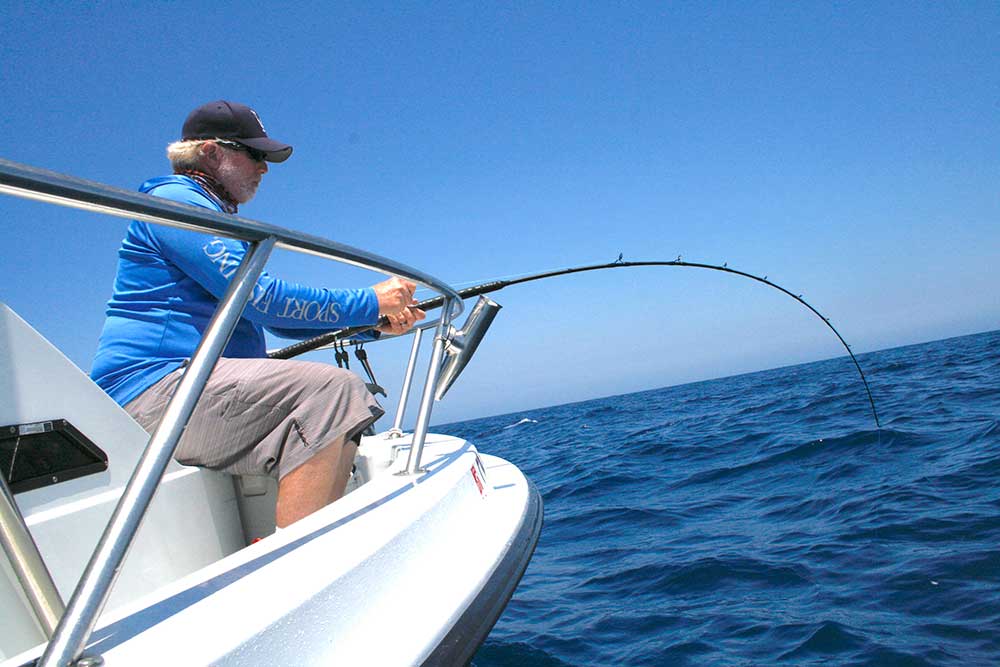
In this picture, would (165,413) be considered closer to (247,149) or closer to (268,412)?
(268,412)

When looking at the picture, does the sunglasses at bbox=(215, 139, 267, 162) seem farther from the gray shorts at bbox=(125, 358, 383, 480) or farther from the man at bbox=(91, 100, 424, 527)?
the gray shorts at bbox=(125, 358, 383, 480)

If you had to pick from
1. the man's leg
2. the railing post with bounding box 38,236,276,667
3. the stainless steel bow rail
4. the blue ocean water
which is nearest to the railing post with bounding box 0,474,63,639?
the stainless steel bow rail

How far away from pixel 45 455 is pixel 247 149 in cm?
117

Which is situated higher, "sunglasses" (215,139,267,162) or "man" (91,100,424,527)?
"sunglasses" (215,139,267,162)

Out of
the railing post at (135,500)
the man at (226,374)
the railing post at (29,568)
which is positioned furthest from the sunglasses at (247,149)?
the railing post at (29,568)

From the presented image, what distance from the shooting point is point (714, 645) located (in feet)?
8.22

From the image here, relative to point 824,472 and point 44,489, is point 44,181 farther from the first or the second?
point 824,472

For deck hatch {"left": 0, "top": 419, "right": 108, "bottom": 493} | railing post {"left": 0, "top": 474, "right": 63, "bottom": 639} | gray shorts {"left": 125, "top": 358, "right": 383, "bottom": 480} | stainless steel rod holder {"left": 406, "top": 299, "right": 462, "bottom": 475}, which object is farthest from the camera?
stainless steel rod holder {"left": 406, "top": 299, "right": 462, "bottom": 475}

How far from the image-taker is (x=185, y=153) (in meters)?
2.04

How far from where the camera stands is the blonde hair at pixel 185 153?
2.04 metres

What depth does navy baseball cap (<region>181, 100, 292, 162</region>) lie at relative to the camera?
2057 mm

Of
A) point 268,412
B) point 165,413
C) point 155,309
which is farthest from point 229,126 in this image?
point 165,413

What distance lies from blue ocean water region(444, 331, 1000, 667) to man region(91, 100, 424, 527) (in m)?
1.52

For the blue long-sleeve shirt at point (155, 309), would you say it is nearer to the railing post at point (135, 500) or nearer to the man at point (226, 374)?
the man at point (226, 374)
